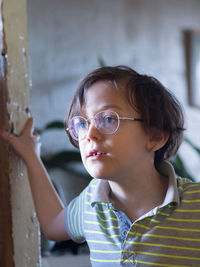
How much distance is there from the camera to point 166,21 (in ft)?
10.7

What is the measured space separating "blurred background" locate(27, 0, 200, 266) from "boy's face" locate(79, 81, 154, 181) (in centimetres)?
134

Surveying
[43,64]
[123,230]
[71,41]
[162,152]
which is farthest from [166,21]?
[123,230]

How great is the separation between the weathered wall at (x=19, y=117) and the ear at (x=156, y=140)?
311mm

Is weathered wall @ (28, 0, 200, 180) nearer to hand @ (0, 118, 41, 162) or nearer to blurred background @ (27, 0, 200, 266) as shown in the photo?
blurred background @ (27, 0, 200, 266)

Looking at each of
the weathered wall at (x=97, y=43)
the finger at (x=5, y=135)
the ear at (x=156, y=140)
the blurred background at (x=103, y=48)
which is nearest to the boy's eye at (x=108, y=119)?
the ear at (x=156, y=140)

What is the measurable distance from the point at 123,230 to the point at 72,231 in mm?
163

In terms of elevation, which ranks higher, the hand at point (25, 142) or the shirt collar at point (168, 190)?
the hand at point (25, 142)

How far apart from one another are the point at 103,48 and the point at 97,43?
62mm

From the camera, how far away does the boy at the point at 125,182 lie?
0.80 metres

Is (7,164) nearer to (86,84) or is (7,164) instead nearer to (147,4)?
(86,84)

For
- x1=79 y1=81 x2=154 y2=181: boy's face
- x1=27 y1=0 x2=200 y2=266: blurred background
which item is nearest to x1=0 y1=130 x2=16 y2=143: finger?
x1=79 y1=81 x2=154 y2=181: boy's face

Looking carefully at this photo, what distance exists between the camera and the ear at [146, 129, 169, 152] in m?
0.88

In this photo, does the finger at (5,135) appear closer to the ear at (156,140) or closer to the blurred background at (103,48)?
the ear at (156,140)

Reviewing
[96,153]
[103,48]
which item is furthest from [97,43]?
[96,153]
